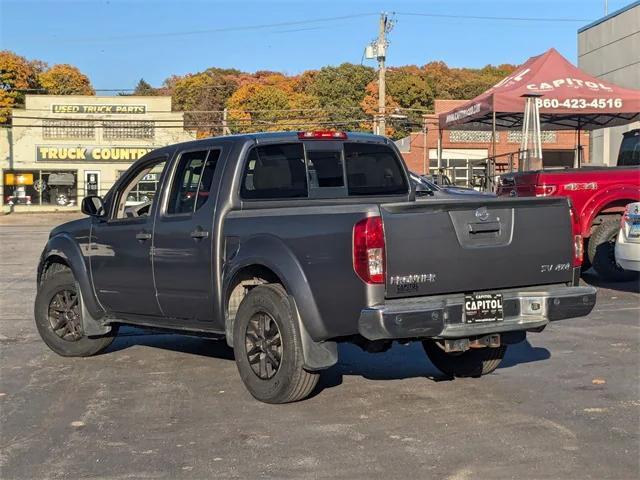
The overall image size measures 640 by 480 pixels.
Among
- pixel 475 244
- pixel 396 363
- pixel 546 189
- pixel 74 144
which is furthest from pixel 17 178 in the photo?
pixel 475 244

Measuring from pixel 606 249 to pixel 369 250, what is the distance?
8561 mm

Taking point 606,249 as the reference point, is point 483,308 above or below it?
above

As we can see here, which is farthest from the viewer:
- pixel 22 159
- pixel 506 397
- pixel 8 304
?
pixel 22 159

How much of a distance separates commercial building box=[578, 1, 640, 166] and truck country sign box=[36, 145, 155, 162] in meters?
33.9

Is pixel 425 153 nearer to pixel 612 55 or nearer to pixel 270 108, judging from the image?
pixel 270 108

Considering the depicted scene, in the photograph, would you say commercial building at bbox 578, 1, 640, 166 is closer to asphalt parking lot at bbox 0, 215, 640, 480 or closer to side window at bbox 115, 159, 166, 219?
asphalt parking lot at bbox 0, 215, 640, 480

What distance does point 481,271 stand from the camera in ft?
18.1

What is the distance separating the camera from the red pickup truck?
12.3 m

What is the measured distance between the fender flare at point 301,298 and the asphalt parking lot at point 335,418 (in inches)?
17.2

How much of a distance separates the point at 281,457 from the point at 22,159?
5480 centimetres

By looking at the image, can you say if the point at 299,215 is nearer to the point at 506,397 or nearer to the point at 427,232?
the point at 427,232

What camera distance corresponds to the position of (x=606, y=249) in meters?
12.6

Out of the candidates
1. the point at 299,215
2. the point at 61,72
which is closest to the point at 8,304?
the point at 299,215

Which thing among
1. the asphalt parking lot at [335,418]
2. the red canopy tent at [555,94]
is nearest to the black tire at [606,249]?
the asphalt parking lot at [335,418]
